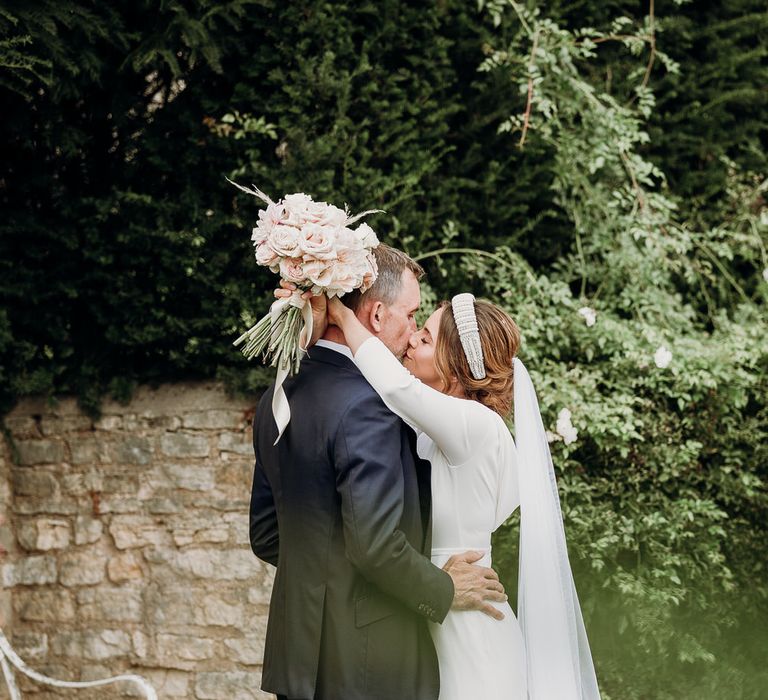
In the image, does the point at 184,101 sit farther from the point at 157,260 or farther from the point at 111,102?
the point at 157,260

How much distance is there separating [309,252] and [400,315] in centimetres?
48

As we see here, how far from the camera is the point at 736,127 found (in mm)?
6129

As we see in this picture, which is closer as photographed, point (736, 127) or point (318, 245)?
point (318, 245)

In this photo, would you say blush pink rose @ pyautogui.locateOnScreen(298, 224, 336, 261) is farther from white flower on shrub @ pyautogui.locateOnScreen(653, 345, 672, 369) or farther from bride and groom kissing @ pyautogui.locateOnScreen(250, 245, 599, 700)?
white flower on shrub @ pyautogui.locateOnScreen(653, 345, 672, 369)

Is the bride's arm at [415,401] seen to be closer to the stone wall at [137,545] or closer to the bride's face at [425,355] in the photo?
the bride's face at [425,355]

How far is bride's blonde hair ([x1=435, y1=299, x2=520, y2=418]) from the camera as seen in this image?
296 cm

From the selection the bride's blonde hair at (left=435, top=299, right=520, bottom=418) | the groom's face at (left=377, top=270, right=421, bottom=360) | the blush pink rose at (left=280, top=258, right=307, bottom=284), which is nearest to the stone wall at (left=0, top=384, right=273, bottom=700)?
the bride's blonde hair at (left=435, top=299, right=520, bottom=418)

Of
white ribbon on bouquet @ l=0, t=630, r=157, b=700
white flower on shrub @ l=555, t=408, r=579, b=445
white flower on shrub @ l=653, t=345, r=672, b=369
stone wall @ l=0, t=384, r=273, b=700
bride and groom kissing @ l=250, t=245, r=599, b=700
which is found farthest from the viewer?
stone wall @ l=0, t=384, r=273, b=700

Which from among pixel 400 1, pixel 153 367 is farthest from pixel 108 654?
pixel 400 1

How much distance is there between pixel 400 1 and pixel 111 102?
1.65 m

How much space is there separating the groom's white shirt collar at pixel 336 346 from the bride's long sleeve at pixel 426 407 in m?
0.06

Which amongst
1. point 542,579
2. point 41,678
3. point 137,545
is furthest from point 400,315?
point 137,545

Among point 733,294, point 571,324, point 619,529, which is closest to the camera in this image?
point 619,529

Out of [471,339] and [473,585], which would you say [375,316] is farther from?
[473,585]
